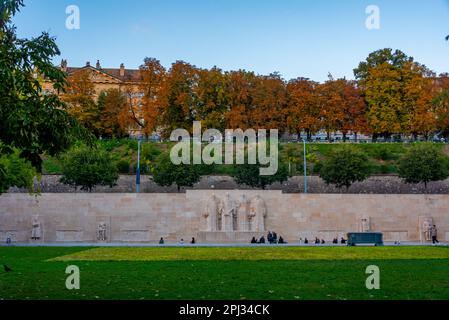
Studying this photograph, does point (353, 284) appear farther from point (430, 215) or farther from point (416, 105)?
point (416, 105)

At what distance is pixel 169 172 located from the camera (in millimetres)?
47812

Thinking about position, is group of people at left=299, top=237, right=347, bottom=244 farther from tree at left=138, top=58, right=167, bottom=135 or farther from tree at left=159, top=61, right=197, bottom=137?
tree at left=138, top=58, right=167, bottom=135

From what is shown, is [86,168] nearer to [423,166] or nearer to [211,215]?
[211,215]

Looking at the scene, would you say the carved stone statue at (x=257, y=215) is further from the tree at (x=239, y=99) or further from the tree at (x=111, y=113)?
the tree at (x=111, y=113)

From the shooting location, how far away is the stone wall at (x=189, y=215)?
41.7m

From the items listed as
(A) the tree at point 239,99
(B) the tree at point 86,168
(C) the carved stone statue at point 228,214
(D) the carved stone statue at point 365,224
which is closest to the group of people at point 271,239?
(C) the carved stone statue at point 228,214

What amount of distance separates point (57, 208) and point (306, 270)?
26.5 m

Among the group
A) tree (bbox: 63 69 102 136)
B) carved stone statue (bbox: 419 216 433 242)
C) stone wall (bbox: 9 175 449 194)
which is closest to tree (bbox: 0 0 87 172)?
carved stone statue (bbox: 419 216 433 242)

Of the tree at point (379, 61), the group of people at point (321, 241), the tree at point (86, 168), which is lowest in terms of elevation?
the group of people at point (321, 241)

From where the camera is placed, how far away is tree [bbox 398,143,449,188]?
48.9m

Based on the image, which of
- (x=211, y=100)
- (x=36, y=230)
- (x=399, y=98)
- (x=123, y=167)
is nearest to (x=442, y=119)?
(x=399, y=98)

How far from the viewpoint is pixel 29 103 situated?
1284 cm

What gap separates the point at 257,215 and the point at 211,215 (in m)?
3.15

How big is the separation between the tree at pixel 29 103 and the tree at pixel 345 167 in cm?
3699
